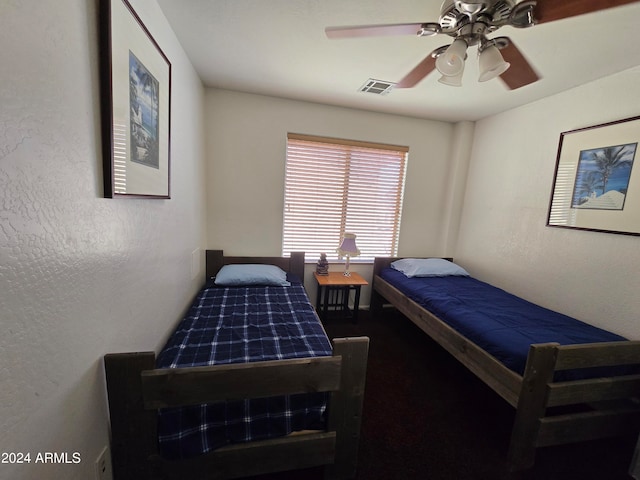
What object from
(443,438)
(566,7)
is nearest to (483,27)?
(566,7)

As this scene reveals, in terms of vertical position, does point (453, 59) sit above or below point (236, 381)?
above

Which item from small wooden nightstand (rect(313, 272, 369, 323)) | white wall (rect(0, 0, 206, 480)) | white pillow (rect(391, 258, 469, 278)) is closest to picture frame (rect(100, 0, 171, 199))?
white wall (rect(0, 0, 206, 480))

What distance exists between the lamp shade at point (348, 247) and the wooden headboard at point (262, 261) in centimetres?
46

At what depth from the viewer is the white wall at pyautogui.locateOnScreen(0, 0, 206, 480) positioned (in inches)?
24.9

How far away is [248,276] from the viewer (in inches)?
98.7

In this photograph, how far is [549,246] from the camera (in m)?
2.29

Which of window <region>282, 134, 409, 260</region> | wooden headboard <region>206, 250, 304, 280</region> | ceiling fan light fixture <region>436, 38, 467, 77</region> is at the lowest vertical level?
wooden headboard <region>206, 250, 304, 280</region>

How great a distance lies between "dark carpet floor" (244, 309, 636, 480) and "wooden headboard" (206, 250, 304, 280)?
4.04 feet

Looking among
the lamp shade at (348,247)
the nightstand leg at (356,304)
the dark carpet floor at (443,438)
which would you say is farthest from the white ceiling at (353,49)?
the dark carpet floor at (443,438)

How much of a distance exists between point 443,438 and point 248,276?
1885 millimetres

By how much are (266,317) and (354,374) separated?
0.86 metres

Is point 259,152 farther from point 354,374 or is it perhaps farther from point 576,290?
point 576,290

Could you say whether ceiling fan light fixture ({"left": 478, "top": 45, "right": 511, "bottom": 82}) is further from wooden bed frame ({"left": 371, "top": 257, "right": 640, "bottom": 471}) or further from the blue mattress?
the blue mattress

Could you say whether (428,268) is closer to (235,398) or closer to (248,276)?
(248,276)
